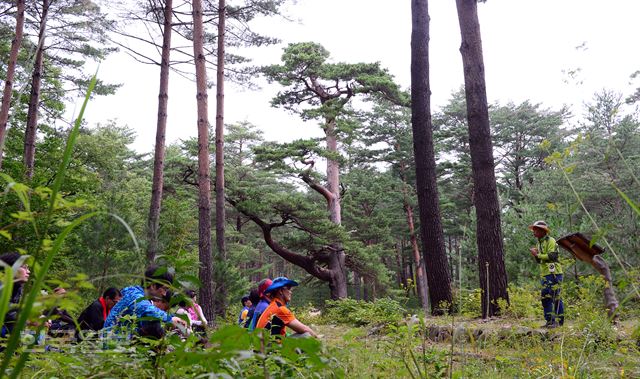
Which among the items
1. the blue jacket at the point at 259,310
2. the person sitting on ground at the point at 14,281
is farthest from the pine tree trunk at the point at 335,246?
the person sitting on ground at the point at 14,281

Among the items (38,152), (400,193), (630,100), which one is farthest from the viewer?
(400,193)

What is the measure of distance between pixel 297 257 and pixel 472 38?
14364 mm

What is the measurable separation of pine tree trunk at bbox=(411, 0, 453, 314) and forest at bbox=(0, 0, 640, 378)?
1.2 inches

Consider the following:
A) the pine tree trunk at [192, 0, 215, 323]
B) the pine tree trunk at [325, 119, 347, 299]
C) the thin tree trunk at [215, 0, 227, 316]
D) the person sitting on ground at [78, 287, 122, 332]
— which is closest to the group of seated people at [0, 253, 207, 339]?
the person sitting on ground at [78, 287, 122, 332]

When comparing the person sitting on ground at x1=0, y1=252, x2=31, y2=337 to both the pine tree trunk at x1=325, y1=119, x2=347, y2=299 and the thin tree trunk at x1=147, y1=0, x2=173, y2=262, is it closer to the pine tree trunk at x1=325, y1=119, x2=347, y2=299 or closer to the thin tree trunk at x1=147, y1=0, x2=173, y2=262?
the thin tree trunk at x1=147, y1=0, x2=173, y2=262

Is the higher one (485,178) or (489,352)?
(485,178)

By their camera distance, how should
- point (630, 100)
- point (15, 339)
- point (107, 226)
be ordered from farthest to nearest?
point (630, 100)
point (107, 226)
point (15, 339)

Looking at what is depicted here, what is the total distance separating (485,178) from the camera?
340 inches

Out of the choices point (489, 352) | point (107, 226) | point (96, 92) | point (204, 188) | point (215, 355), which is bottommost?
point (489, 352)

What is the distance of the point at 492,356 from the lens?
4328mm

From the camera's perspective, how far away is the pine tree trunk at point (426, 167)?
9.19 metres

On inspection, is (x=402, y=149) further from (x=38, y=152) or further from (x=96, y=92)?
(x=38, y=152)

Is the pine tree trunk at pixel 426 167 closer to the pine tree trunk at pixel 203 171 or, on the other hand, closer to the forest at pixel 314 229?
the forest at pixel 314 229

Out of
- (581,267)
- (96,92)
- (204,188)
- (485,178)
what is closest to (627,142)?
(581,267)
